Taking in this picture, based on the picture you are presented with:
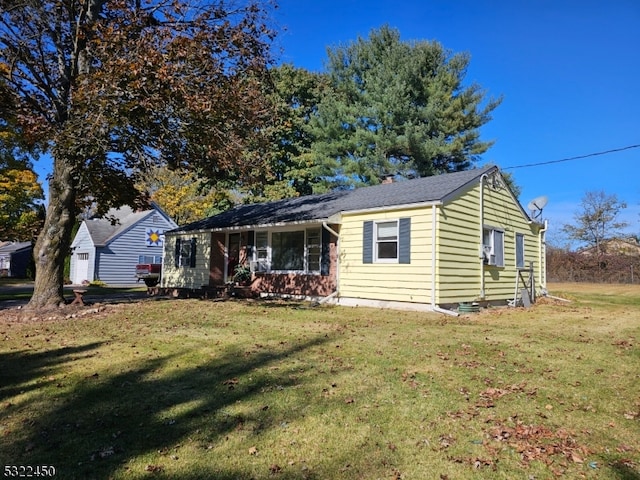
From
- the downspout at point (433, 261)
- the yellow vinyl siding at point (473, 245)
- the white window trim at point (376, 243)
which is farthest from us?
the white window trim at point (376, 243)

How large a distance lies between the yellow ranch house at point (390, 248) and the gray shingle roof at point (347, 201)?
0.06 meters

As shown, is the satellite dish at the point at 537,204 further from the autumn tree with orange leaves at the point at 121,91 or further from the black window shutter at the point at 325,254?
the autumn tree with orange leaves at the point at 121,91

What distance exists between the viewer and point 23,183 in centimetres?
2258

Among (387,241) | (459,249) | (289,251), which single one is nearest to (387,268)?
(387,241)

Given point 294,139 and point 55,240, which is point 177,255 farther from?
point 294,139

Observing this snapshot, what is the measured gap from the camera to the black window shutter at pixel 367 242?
1273 cm

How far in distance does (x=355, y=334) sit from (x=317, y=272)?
640 cm

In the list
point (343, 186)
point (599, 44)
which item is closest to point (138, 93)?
point (599, 44)

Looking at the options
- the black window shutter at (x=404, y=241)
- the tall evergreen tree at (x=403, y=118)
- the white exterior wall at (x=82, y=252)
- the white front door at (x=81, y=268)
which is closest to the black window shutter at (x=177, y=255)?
the white exterior wall at (x=82, y=252)

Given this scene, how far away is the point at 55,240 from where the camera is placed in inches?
415

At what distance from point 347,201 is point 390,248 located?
325 cm

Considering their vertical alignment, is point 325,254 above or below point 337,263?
above

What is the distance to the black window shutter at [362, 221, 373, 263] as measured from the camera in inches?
501

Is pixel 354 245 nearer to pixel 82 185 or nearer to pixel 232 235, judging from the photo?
pixel 232 235
